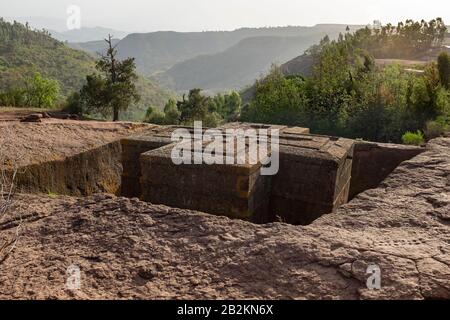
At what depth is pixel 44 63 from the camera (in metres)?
55.8

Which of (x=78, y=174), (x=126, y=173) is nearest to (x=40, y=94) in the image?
(x=78, y=174)

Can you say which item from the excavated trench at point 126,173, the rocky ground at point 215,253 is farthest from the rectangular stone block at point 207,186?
the rocky ground at point 215,253

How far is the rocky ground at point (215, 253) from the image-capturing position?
8.12 feet

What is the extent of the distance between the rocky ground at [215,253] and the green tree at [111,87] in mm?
17429

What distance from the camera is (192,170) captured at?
15.8 ft

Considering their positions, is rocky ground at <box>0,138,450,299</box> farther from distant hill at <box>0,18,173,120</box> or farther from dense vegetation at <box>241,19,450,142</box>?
distant hill at <box>0,18,173,120</box>

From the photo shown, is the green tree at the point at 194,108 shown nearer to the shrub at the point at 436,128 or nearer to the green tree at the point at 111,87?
the green tree at the point at 111,87

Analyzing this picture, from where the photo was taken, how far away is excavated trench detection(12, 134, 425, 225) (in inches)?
209

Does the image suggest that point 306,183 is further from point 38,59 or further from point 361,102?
point 38,59

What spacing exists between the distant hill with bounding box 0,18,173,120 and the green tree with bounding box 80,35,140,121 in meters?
23.3

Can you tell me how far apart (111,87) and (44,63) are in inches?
1642

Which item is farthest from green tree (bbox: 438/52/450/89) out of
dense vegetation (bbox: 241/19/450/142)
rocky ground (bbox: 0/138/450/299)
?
rocky ground (bbox: 0/138/450/299)

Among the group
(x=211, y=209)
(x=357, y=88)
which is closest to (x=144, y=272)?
(x=211, y=209)
